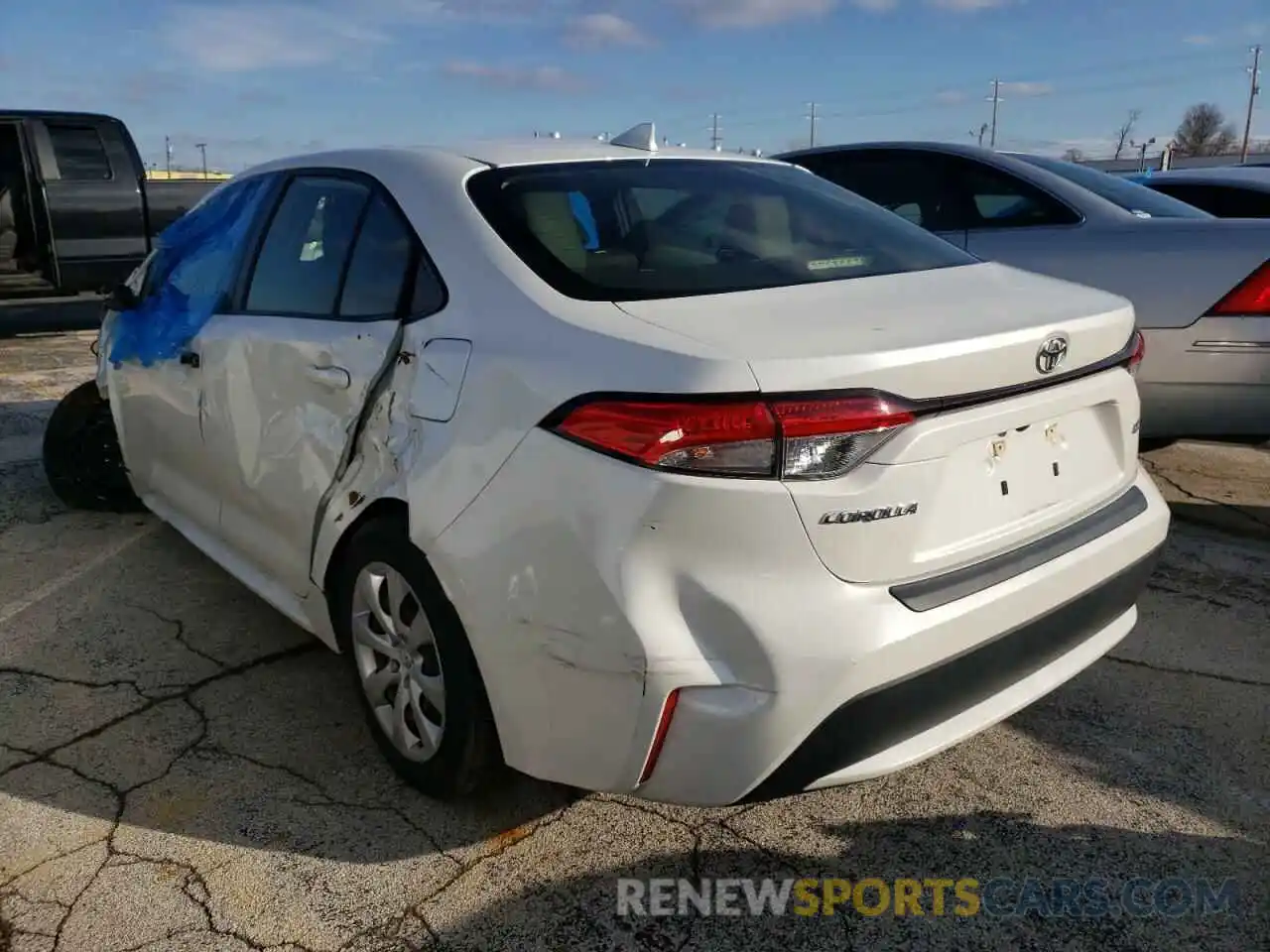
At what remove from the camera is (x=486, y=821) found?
97.4 inches

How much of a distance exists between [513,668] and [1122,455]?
1.49m

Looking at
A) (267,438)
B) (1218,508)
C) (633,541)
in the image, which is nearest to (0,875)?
(267,438)

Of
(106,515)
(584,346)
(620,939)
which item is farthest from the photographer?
(106,515)

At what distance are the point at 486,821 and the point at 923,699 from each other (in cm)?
109

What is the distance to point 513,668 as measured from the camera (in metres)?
2.07

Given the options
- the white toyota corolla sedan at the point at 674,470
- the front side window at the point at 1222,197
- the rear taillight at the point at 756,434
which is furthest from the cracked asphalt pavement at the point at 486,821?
the front side window at the point at 1222,197

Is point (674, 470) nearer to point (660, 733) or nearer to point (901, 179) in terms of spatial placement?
point (660, 733)

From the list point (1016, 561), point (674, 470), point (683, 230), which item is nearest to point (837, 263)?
point (683, 230)

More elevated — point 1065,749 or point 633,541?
point 633,541

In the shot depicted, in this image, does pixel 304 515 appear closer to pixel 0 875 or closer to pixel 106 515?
pixel 0 875

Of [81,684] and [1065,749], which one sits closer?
[1065,749]

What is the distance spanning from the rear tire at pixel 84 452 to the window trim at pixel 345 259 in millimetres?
1827

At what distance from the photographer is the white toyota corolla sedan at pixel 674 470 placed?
184cm

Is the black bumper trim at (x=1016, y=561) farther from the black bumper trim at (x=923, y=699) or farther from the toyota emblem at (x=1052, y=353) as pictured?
the toyota emblem at (x=1052, y=353)
